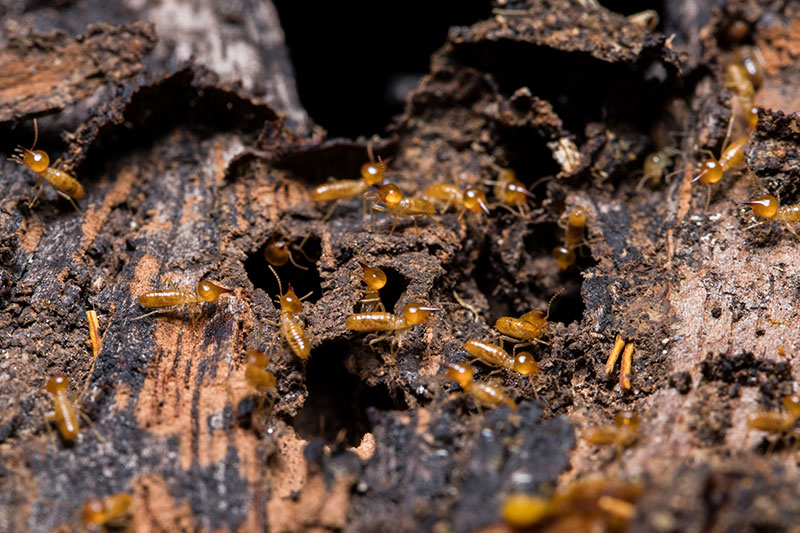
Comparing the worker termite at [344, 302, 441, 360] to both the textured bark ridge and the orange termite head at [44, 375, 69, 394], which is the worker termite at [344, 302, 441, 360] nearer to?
the textured bark ridge

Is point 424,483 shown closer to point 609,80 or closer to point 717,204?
point 717,204

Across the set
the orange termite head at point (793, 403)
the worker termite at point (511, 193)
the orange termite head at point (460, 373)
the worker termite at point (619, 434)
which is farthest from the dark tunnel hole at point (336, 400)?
the orange termite head at point (793, 403)

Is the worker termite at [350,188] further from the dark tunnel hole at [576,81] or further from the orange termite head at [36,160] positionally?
the orange termite head at [36,160]

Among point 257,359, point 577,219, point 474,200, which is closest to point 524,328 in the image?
point 577,219

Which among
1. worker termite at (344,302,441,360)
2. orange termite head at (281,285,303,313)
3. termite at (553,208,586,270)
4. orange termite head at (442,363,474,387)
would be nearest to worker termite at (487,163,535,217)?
termite at (553,208,586,270)

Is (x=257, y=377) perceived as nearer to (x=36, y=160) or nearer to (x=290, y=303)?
(x=290, y=303)
